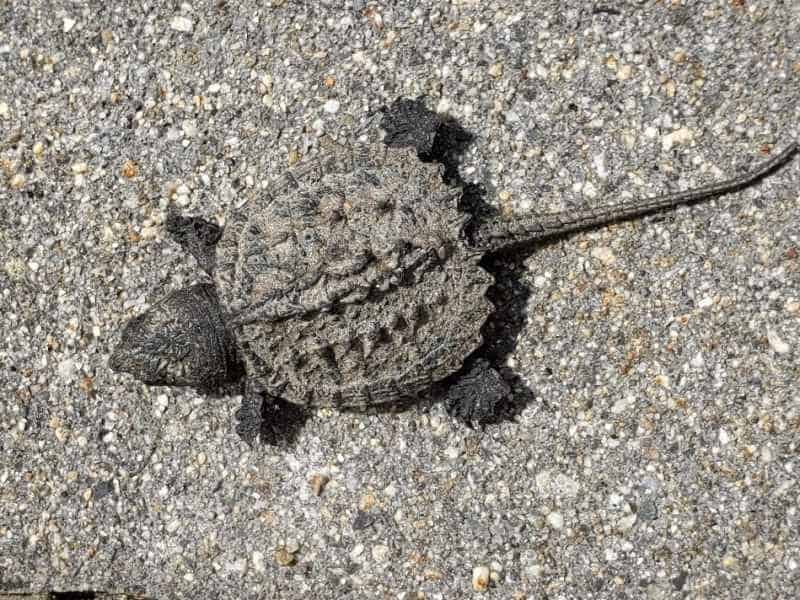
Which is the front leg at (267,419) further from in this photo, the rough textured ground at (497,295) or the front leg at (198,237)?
the front leg at (198,237)

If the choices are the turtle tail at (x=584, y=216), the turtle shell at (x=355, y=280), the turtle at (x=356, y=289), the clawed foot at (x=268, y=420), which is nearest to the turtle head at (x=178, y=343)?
the turtle at (x=356, y=289)

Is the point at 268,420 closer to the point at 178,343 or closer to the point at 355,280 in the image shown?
the point at 178,343

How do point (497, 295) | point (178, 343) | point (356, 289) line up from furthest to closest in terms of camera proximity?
point (497, 295) < point (178, 343) < point (356, 289)

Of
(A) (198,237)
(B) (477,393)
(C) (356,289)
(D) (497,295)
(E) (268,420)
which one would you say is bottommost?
(B) (477,393)

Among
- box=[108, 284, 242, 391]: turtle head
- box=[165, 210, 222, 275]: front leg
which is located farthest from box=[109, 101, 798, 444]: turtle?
box=[165, 210, 222, 275]: front leg

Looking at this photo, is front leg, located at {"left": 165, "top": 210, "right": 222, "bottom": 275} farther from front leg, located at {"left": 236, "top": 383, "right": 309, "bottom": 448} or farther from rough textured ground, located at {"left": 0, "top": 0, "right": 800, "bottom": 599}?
front leg, located at {"left": 236, "top": 383, "right": 309, "bottom": 448}

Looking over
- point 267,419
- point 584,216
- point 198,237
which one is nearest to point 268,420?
point 267,419

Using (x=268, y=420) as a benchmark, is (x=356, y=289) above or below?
above
